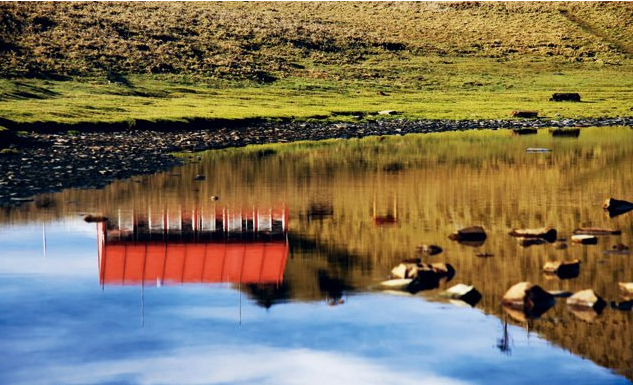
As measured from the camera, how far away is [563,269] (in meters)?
17.3

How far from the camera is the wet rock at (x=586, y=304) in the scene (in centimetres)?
1465

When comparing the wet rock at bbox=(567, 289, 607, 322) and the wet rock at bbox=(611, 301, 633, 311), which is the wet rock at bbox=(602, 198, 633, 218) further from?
the wet rock at bbox=(567, 289, 607, 322)

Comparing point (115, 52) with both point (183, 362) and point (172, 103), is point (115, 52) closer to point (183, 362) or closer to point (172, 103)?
point (172, 103)

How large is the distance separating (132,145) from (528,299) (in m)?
33.8

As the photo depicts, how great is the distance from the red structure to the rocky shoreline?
5.82 m

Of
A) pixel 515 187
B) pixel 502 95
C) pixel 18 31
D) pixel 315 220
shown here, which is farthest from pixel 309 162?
pixel 18 31

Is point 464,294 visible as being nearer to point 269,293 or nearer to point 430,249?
point 269,293

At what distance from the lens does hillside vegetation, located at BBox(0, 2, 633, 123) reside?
76125mm

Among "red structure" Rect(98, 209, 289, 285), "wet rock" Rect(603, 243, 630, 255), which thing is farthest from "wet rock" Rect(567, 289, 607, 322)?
"red structure" Rect(98, 209, 289, 285)

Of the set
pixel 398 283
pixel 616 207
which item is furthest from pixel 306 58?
pixel 398 283

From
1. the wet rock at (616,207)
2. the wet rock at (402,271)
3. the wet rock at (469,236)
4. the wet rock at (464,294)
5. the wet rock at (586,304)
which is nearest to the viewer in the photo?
the wet rock at (586,304)

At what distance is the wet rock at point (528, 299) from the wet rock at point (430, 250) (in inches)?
173

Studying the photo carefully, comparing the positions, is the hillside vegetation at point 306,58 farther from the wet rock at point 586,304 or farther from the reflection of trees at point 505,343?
the reflection of trees at point 505,343

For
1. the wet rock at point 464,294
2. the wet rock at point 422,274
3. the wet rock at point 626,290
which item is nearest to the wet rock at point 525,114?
the wet rock at point 422,274
